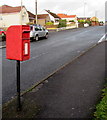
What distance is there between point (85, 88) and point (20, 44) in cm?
246

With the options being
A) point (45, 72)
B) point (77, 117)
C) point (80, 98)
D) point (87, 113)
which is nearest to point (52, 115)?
point (77, 117)

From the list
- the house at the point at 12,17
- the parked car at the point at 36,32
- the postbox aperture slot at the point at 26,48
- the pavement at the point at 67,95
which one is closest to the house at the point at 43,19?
the house at the point at 12,17

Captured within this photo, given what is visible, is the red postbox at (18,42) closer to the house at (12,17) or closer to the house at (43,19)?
the house at (12,17)

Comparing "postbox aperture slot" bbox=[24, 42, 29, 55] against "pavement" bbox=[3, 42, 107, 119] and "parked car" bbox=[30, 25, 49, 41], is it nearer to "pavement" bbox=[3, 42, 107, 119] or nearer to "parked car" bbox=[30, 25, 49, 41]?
"pavement" bbox=[3, 42, 107, 119]

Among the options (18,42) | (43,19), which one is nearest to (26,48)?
(18,42)

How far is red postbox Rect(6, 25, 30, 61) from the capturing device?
3383 millimetres

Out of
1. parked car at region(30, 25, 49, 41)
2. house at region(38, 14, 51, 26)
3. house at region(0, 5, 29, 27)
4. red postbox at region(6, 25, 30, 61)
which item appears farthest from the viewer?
house at region(38, 14, 51, 26)

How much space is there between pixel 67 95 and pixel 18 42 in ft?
6.30

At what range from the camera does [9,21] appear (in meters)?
51.2

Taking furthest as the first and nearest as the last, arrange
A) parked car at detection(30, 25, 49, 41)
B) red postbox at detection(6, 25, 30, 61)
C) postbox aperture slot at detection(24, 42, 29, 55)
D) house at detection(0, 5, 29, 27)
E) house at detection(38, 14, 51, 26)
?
house at detection(38, 14, 51, 26) < house at detection(0, 5, 29, 27) < parked car at detection(30, 25, 49, 41) < postbox aperture slot at detection(24, 42, 29, 55) < red postbox at detection(6, 25, 30, 61)

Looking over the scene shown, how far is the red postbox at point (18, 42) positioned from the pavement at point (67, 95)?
118 cm

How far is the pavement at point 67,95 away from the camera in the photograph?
3.58 metres

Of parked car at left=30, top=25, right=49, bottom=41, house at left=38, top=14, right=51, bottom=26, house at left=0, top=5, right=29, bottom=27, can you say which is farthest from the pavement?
house at left=38, top=14, right=51, bottom=26

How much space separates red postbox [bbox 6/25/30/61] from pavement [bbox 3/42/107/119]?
3.86ft
